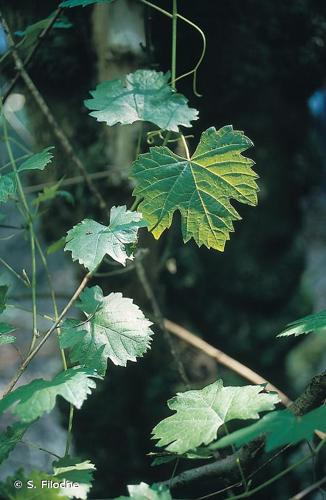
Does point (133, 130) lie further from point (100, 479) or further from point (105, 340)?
point (100, 479)

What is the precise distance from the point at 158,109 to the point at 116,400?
107cm

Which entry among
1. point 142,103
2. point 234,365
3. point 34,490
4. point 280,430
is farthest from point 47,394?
point 234,365

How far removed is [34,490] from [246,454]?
0.91 feet

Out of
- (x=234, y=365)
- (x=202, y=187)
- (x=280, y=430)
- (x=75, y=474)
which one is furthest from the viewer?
(x=234, y=365)

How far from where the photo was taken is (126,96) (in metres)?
0.77

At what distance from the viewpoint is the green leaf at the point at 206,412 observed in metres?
0.60

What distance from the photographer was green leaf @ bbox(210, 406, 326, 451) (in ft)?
1.64

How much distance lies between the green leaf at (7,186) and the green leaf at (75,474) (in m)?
0.36

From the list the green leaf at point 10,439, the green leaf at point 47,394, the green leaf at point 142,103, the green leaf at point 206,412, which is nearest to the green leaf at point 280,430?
the green leaf at point 206,412

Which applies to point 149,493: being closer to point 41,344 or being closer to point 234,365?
point 41,344

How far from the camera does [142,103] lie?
759mm

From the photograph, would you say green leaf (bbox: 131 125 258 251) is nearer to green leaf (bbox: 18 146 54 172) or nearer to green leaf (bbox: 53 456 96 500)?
green leaf (bbox: 18 146 54 172)

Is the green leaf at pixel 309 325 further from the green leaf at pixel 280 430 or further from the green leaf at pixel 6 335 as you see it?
the green leaf at pixel 6 335

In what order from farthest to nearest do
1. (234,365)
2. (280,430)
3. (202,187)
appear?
1. (234,365)
2. (202,187)
3. (280,430)
